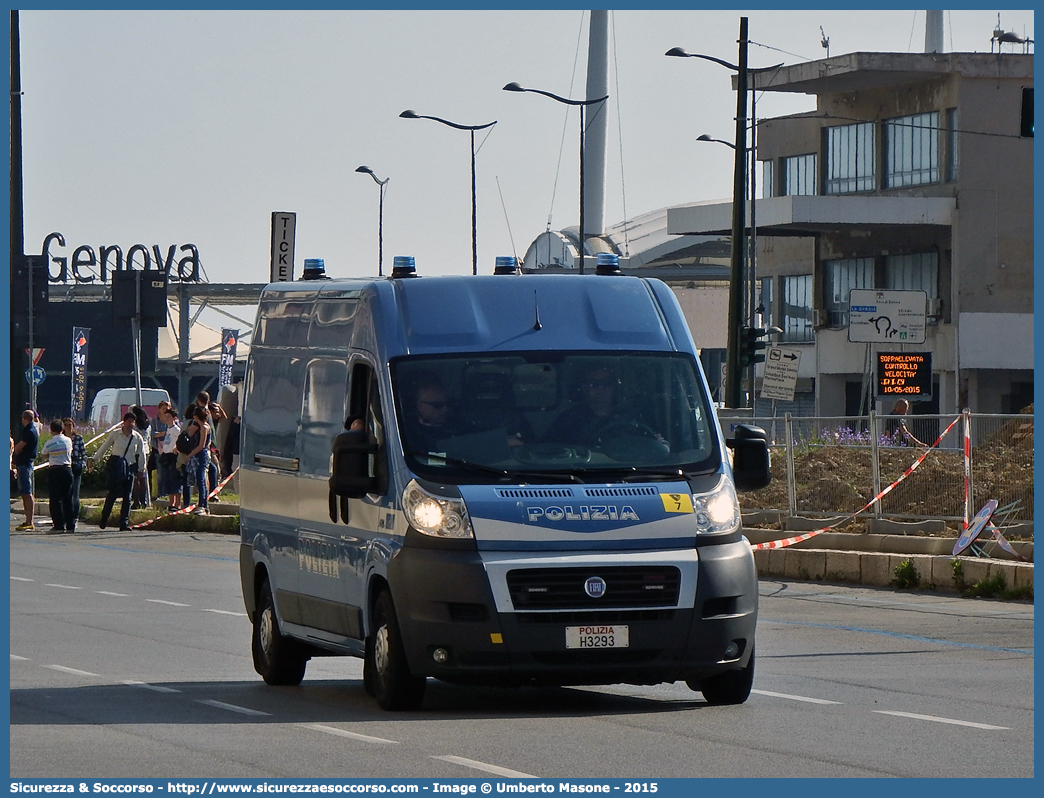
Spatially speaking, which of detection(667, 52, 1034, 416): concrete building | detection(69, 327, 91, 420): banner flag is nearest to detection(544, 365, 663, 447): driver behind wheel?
detection(69, 327, 91, 420): banner flag

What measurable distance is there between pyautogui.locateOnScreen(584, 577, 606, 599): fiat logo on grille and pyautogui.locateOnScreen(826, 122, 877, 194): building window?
191ft

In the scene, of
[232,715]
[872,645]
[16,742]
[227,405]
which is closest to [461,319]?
[232,715]

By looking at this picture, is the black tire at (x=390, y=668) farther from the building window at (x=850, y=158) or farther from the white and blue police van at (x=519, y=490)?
the building window at (x=850, y=158)

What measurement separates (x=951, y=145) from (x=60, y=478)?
124 feet

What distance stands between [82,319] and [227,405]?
75739mm

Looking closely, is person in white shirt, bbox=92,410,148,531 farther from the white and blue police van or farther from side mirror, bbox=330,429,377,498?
side mirror, bbox=330,429,377,498

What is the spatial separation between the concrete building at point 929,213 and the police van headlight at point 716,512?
4928 centimetres

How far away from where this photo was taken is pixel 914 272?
221 ft

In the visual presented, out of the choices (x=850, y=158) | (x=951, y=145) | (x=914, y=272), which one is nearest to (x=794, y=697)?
(x=951, y=145)

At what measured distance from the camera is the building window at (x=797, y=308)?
73000 mm

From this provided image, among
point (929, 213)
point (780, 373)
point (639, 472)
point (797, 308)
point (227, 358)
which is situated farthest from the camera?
point (797, 308)

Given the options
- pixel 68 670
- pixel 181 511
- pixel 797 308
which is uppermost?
pixel 797 308

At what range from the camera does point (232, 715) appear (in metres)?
11.6

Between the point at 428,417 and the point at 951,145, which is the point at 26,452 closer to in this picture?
the point at 428,417
